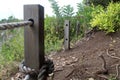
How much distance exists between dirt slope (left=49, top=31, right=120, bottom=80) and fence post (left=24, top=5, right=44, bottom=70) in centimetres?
155

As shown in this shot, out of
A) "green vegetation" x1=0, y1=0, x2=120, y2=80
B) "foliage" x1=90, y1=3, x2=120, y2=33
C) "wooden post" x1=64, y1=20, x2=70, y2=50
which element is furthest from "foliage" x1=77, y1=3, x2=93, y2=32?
"wooden post" x1=64, y1=20, x2=70, y2=50

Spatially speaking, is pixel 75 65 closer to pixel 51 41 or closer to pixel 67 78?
pixel 67 78

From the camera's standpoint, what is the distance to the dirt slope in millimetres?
3064

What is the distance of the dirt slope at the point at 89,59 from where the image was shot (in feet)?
10.1

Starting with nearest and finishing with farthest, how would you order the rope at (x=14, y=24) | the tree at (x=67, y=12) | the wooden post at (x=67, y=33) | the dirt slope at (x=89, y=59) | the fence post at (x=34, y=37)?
the rope at (x=14, y=24) → the fence post at (x=34, y=37) → the dirt slope at (x=89, y=59) → the wooden post at (x=67, y=33) → the tree at (x=67, y=12)

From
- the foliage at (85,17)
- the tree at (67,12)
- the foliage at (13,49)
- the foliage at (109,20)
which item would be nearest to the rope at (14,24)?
the foliage at (13,49)

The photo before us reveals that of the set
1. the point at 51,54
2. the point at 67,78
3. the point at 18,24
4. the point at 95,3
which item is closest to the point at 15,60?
the point at 51,54

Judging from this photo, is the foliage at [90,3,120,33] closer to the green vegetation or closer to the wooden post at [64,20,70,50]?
A: the green vegetation

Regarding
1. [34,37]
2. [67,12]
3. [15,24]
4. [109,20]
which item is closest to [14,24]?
[15,24]

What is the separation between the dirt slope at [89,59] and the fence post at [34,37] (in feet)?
5.10

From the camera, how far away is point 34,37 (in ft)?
4.73

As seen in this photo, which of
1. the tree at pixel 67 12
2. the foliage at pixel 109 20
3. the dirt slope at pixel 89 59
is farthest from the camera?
the tree at pixel 67 12

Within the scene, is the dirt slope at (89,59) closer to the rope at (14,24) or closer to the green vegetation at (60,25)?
the green vegetation at (60,25)

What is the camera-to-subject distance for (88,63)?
3428mm
